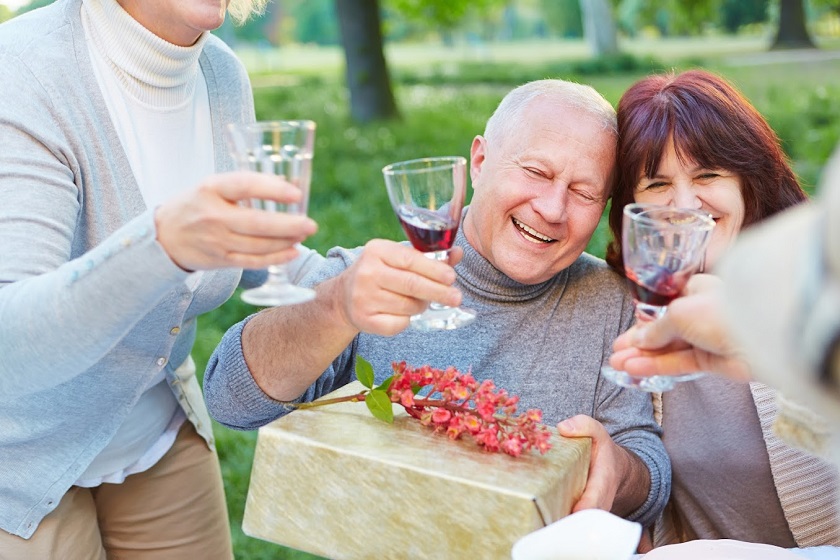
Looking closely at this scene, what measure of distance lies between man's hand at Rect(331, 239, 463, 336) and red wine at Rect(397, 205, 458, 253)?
67 millimetres

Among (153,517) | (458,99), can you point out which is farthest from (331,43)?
(153,517)

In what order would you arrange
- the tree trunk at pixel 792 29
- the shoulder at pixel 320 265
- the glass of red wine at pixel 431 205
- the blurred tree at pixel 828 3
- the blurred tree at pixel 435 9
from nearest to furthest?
the glass of red wine at pixel 431 205, the shoulder at pixel 320 265, the blurred tree at pixel 435 9, the blurred tree at pixel 828 3, the tree trunk at pixel 792 29

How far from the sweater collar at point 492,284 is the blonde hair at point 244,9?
1.02m

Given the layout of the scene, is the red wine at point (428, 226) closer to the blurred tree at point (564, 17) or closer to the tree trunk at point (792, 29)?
the tree trunk at point (792, 29)

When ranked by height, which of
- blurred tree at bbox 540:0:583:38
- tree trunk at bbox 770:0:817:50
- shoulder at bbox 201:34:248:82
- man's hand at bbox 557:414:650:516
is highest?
shoulder at bbox 201:34:248:82

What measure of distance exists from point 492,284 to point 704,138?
0.70m

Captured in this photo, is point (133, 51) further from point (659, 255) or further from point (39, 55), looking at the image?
point (659, 255)

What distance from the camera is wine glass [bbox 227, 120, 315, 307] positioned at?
164 cm

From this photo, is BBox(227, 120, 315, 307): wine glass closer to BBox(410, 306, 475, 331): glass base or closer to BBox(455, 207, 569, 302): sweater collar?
BBox(410, 306, 475, 331): glass base

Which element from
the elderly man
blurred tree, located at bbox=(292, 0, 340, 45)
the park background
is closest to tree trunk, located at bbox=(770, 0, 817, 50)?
the park background

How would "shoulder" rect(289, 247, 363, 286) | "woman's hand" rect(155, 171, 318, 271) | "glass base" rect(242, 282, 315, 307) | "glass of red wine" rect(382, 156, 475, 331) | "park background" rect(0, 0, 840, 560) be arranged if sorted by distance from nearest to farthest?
"woman's hand" rect(155, 171, 318, 271)
"glass base" rect(242, 282, 315, 307)
"glass of red wine" rect(382, 156, 475, 331)
"shoulder" rect(289, 247, 363, 286)
"park background" rect(0, 0, 840, 560)

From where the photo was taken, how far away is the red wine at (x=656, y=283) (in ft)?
5.96

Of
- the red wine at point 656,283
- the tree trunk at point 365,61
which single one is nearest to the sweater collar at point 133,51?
the red wine at point 656,283

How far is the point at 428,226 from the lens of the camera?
201 cm
